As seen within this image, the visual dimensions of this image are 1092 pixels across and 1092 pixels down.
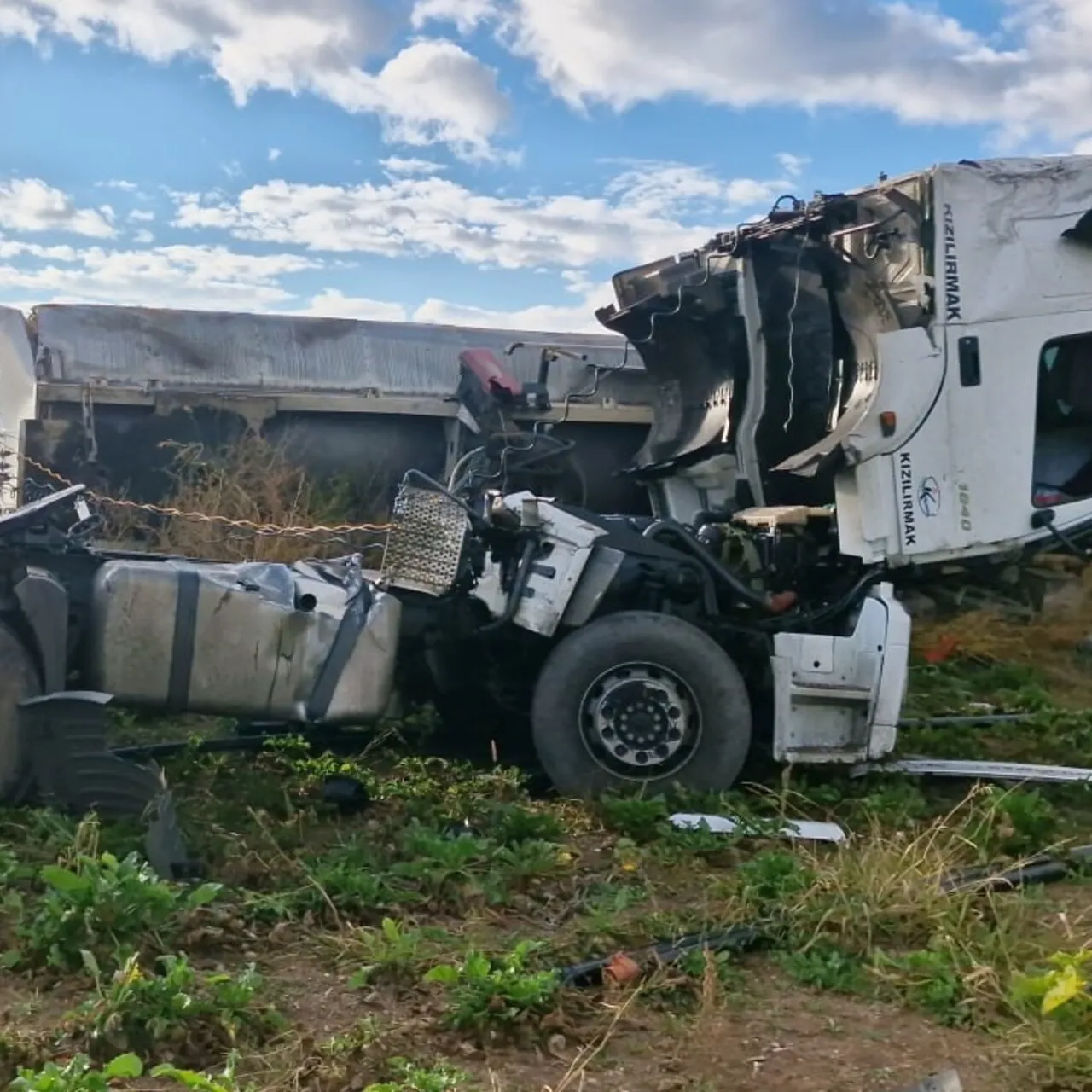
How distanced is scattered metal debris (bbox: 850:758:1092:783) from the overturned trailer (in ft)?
12.6

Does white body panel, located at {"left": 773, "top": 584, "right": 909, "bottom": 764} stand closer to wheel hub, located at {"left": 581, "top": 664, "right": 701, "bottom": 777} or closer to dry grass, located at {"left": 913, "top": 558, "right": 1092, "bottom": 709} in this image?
wheel hub, located at {"left": 581, "top": 664, "right": 701, "bottom": 777}

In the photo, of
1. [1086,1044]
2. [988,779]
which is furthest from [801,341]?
[1086,1044]

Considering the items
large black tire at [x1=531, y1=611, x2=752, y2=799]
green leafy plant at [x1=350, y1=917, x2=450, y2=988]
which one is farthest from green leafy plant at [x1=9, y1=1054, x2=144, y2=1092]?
large black tire at [x1=531, y1=611, x2=752, y2=799]

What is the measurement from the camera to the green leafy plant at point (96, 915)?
12.3 feet

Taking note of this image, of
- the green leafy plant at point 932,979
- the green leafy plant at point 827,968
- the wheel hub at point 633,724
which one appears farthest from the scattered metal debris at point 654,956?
the wheel hub at point 633,724

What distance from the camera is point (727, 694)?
5.76 metres

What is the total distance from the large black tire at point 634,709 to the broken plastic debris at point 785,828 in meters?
0.41

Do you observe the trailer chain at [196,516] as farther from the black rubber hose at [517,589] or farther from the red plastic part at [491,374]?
the black rubber hose at [517,589]

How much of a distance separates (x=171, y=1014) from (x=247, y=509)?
7.04m

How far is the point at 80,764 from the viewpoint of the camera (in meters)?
4.98

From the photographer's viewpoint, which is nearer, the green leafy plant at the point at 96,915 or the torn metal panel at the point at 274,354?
the green leafy plant at the point at 96,915

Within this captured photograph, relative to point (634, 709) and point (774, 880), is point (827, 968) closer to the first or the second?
point (774, 880)

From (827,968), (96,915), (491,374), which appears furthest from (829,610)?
(491,374)

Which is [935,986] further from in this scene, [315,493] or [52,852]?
[315,493]
